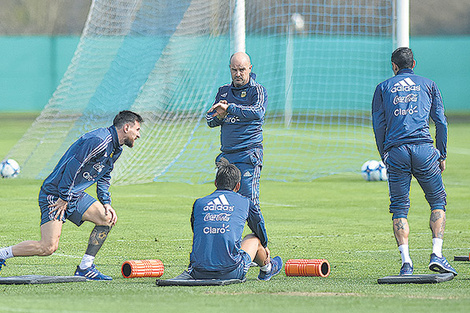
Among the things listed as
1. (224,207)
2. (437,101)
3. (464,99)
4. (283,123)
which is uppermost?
(464,99)

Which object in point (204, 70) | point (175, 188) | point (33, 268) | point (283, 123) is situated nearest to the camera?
point (33, 268)

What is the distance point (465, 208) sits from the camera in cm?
1495

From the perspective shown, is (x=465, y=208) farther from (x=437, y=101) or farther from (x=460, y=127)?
(x=460, y=127)

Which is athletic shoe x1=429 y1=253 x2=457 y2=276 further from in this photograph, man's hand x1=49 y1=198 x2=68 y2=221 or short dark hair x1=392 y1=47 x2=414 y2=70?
man's hand x1=49 y1=198 x2=68 y2=221

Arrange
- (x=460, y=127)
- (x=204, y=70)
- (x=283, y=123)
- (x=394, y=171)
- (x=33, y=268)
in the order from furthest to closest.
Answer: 1. (x=460, y=127)
2. (x=283, y=123)
3. (x=204, y=70)
4. (x=33, y=268)
5. (x=394, y=171)

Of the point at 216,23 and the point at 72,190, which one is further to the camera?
the point at 216,23

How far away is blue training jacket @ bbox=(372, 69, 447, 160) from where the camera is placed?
28.5 ft

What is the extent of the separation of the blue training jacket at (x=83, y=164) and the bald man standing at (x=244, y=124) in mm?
→ 1443

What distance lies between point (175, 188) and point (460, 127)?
2058 centimetres

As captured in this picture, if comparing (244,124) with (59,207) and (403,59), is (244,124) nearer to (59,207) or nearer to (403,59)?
(403,59)

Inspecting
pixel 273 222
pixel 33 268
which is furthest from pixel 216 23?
pixel 33 268

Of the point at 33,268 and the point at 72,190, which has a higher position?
the point at 72,190

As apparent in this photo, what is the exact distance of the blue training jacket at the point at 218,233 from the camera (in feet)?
26.2

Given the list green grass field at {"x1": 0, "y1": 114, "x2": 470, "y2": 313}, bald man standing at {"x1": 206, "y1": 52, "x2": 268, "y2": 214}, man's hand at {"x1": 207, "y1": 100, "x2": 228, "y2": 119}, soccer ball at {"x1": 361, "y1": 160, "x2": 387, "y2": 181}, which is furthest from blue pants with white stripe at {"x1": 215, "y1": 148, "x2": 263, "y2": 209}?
soccer ball at {"x1": 361, "y1": 160, "x2": 387, "y2": 181}
